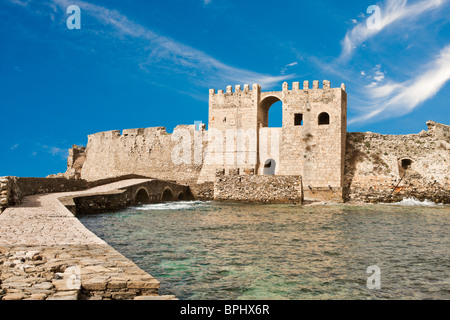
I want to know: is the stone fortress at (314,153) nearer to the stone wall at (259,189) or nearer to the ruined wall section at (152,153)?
the stone wall at (259,189)

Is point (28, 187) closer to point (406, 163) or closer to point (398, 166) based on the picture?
point (398, 166)

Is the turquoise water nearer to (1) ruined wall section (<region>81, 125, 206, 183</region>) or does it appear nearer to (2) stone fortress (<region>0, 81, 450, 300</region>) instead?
(2) stone fortress (<region>0, 81, 450, 300</region>)

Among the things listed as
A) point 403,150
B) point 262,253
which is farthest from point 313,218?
point 403,150

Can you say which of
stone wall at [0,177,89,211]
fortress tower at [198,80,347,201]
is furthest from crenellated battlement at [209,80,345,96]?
stone wall at [0,177,89,211]

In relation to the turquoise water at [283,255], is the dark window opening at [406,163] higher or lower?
higher

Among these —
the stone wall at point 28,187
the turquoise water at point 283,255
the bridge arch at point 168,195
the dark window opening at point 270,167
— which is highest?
the dark window opening at point 270,167

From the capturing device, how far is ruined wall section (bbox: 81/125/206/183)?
104ft

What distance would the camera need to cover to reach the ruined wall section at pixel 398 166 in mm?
25203

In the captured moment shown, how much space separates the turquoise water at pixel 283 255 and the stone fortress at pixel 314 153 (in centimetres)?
1006

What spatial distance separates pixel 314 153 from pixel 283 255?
1802cm

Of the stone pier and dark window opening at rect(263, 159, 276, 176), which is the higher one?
dark window opening at rect(263, 159, 276, 176)

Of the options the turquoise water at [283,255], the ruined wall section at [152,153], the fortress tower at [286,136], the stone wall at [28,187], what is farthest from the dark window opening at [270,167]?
the turquoise water at [283,255]

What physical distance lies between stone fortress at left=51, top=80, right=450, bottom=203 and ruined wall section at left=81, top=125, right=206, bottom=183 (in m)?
3.35

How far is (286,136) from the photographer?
2617 centimetres
